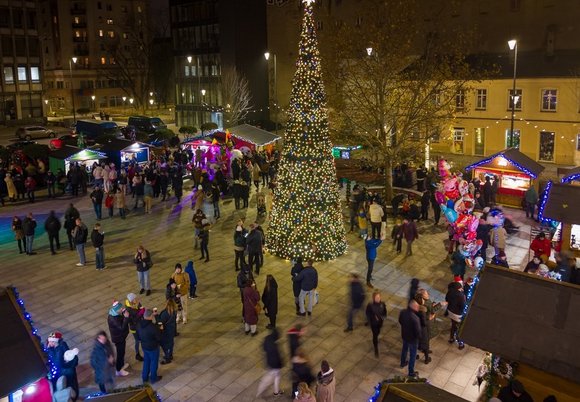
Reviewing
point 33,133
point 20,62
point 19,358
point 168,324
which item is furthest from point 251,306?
point 20,62

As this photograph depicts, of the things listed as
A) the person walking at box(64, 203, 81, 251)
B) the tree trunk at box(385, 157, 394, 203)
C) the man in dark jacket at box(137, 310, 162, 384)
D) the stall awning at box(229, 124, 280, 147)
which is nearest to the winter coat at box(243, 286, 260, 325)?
the man in dark jacket at box(137, 310, 162, 384)

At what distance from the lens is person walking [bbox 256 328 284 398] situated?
923cm

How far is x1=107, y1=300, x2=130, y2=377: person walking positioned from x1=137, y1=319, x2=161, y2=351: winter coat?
736 millimetres

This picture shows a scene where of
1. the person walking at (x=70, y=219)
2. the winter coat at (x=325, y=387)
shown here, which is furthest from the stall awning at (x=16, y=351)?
the person walking at (x=70, y=219)

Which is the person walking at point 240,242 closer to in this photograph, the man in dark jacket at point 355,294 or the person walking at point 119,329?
the man in dark jacket at point 355,294

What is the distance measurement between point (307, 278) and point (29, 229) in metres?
10.1

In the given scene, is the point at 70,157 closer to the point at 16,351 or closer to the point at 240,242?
the point at 240,242

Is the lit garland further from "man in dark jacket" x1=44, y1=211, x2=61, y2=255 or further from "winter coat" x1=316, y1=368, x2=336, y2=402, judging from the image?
"man in dark jacket" x1=44, y1=211, x2=61, y2=255

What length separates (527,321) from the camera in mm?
7637

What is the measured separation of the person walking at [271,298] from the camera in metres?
11.6

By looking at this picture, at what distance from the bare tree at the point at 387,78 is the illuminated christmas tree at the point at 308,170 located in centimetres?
661

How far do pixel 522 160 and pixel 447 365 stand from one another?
14041 millimetres

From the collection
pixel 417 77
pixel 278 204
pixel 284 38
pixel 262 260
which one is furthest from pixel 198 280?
pixel 284 38

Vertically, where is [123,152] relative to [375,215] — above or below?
above
